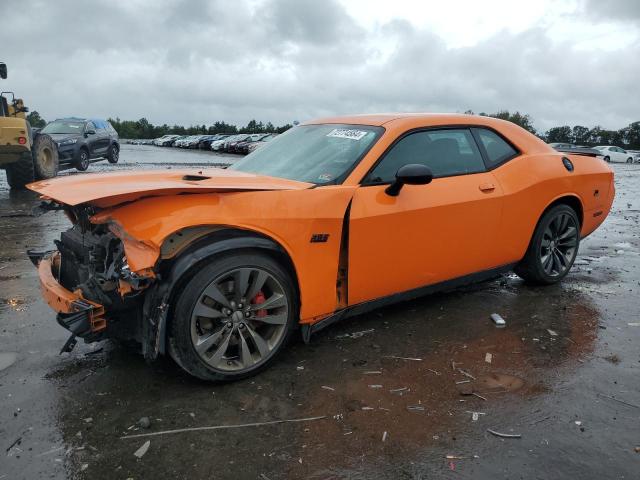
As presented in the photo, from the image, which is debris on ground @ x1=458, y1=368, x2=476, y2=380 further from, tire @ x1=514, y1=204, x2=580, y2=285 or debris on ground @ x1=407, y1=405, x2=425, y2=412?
tire @ x1=514, y1=204, x2=580, y2=285

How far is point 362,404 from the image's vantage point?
2.78m

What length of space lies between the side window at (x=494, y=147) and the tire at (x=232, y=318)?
211 centimetres

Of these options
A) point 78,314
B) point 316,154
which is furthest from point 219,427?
point 316,154

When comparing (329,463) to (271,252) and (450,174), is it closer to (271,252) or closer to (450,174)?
(271,252)

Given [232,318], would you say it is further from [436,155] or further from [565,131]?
[565,131]

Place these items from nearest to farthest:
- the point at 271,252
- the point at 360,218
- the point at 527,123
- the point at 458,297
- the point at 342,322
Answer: the point at 271,252 < the point at 360,218 < the point at 342,322 < the point at 458,297 < the point at 527,123

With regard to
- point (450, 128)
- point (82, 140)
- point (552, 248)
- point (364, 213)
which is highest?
point (450, 128)

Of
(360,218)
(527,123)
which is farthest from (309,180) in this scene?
(527,123)

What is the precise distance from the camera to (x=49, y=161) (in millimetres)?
12414

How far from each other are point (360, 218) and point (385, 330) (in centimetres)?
102

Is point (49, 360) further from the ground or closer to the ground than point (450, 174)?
closer to the ground

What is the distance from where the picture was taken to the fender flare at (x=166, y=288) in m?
2.66

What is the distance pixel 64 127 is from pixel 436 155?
15987 mm

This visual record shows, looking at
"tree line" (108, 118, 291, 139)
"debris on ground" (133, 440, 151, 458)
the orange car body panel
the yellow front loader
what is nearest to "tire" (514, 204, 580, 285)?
the orange car body panel
